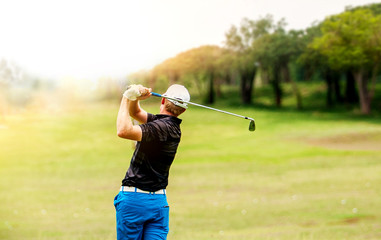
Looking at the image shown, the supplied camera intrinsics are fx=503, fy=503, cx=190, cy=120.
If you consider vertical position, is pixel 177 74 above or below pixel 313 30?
below

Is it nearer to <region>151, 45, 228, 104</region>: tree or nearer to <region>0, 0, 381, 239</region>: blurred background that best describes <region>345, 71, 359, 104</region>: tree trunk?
<region>0, 0, 381, 239</region>: blurred background

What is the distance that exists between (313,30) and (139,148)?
1563 inches

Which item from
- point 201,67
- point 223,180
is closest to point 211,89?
point 201,67

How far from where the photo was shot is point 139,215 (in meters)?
3.88

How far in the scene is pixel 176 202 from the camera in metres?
11.7

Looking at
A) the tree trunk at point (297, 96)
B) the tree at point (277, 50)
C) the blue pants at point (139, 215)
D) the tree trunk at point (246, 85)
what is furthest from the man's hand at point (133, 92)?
the tree trunk at point (246, 85)

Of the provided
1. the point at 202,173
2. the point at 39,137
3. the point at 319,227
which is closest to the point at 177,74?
the point at 39,137

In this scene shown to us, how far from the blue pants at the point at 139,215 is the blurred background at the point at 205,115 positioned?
10.7 ft

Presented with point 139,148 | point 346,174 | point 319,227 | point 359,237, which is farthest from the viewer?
point 346,174

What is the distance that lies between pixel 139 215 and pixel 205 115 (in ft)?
107

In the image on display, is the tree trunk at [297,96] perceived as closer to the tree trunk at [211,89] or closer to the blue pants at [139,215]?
the tree trunk at [211,89]

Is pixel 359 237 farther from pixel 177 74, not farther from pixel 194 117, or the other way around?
pixel 177 74

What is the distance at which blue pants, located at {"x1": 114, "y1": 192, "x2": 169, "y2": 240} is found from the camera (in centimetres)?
386

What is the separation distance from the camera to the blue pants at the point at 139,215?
386 cm
